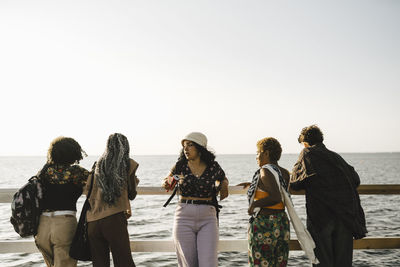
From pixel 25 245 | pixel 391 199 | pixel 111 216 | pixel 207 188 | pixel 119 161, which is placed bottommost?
pixel 391 199

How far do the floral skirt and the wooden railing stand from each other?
0.54 m

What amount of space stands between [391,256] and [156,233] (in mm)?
6766

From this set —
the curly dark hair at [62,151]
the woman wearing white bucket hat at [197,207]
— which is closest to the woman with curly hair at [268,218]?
the woman wearing white bucket hat at [197,207]

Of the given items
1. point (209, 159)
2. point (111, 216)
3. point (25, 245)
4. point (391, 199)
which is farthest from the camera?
point (391, 199)

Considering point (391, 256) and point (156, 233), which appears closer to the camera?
point (391, 256)

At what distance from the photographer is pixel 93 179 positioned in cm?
350

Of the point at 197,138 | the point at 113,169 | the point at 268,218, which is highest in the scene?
the point at 197,138

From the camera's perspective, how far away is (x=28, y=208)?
3.43 metres

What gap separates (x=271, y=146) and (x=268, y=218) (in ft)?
2.37

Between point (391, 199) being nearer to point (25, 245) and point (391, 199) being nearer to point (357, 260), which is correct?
point (357, 260)

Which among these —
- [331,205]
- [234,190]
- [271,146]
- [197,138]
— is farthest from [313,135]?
[197,138]

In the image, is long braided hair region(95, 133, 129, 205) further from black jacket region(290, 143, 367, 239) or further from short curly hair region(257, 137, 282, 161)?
black jacket region(290, 143, 367, 239)

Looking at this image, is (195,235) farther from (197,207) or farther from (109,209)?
(109,209)

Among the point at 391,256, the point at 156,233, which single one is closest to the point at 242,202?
the point at 156,233
